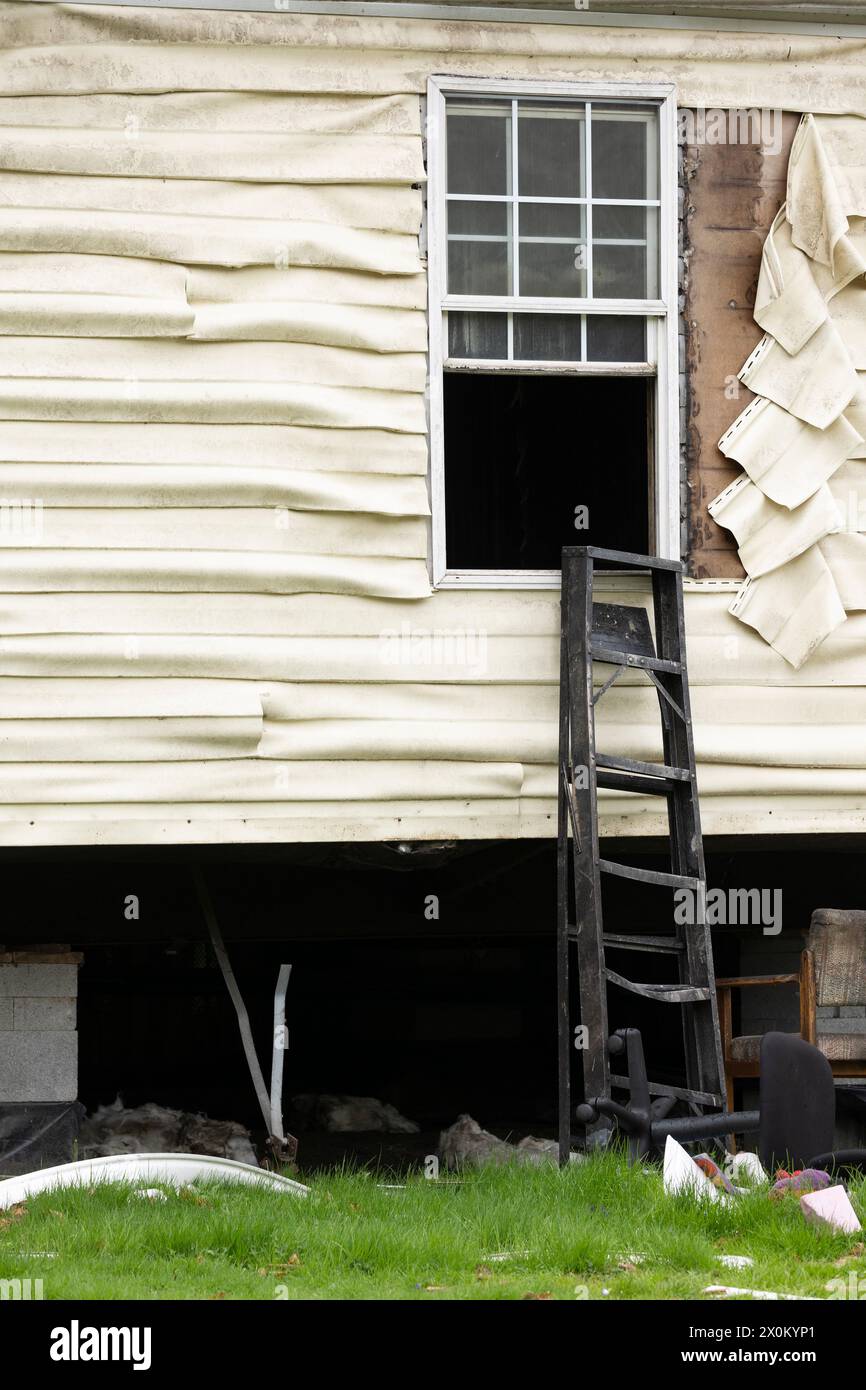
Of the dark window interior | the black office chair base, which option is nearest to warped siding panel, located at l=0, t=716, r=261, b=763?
the black office chair base

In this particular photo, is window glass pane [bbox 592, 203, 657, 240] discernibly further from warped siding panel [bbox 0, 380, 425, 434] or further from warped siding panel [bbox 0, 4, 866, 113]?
warped siding panel [bbox 0, 380, 425, 434]

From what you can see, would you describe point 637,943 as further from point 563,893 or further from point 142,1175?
point 142,1175

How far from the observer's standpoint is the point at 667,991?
6.91m

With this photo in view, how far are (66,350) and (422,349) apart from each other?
1591 mm

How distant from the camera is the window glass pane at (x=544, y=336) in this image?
735cm

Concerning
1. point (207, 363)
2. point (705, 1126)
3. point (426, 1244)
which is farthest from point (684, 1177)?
point (207, 363)

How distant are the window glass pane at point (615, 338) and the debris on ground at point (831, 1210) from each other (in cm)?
390

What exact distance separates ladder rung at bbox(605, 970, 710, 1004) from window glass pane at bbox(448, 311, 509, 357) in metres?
2.88

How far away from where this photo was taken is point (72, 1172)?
237 inches

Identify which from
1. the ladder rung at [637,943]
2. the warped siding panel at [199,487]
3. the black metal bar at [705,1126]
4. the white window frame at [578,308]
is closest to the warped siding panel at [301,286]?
the white window frame at [578,308]

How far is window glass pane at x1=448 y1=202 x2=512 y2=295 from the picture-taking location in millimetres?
7320
